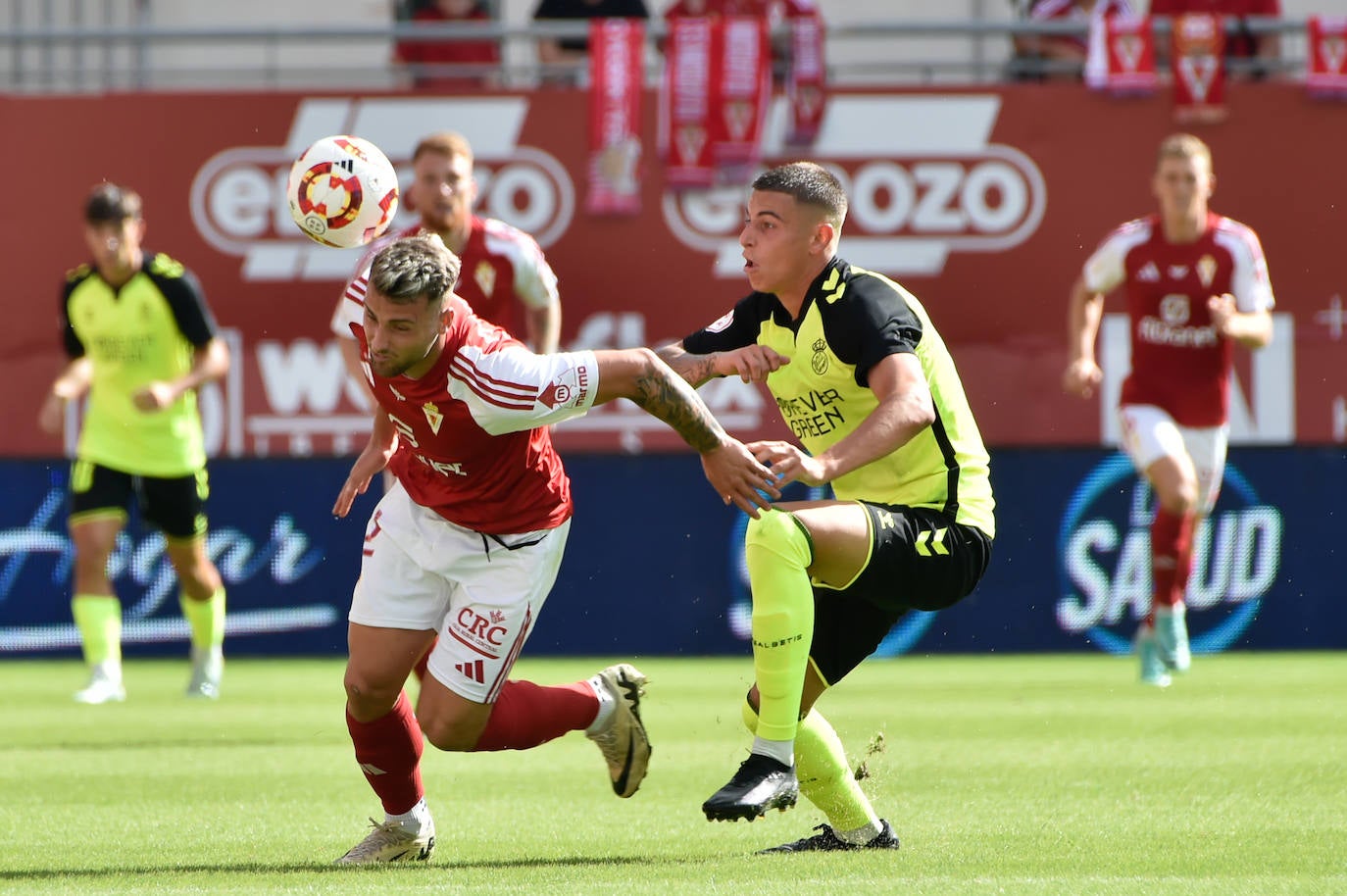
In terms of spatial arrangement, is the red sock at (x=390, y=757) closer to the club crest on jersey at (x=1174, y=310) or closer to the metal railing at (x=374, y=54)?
the club crest on jersey at (x=1174, y=310)

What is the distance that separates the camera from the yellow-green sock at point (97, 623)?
10016 mm

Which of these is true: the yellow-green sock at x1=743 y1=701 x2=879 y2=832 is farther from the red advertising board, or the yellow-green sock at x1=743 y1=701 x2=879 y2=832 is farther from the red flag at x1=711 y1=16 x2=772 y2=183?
the red flag at x1=711 y1=16 x2=772 y2=183

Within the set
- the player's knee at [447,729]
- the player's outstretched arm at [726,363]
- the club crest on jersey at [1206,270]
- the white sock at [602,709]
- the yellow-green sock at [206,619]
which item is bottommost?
the yellow-green sock at [206,619]

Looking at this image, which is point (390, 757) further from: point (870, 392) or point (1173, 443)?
point (1173, 443)

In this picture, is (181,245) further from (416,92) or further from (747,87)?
(747,87)

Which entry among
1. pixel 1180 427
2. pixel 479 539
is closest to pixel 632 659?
pixel 1180 427

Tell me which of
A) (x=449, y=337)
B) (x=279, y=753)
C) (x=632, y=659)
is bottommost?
(x=632, y=659)

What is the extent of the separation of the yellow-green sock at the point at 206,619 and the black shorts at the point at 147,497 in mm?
358

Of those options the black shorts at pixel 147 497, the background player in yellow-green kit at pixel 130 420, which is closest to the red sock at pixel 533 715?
the background player in yellow-green kit at pixel 130 420

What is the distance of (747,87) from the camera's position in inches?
572

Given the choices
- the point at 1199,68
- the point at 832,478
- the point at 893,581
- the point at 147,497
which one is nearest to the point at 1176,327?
the point at 1199,68

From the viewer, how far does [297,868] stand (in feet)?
17.3

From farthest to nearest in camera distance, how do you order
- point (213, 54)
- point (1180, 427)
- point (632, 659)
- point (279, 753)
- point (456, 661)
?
point (213, 54), point (632, 659), point (1180, 427), point (279, 753), point (456, 661)

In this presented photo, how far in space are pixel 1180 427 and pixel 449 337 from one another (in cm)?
665
